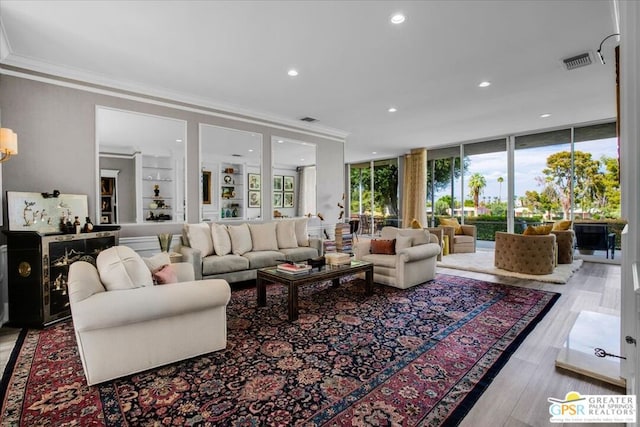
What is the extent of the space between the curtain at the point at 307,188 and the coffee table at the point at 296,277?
2770 millimetres

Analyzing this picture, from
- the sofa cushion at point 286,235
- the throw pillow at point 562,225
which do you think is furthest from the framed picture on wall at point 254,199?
the throw pillow at point 562,225

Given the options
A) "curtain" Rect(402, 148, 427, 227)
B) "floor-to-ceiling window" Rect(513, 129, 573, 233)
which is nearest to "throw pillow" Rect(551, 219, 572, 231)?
"floor-to-ceiling window" Rect(513, 129, 573, 233)

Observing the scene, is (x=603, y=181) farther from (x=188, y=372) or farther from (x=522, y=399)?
(x=188, y=372)

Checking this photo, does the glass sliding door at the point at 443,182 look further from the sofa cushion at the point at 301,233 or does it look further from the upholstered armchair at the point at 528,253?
the sofa cushion at the point at 301,233

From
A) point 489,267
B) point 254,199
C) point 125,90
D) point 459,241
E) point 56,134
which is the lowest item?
point 489,267

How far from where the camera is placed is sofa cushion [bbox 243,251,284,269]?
4.39 meters

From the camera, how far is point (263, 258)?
449cm

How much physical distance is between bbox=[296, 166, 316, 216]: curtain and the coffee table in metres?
2.77

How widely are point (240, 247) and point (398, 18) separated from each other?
3.47 metres

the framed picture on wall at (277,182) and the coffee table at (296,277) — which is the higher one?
the framed picture on wall at (277,182)

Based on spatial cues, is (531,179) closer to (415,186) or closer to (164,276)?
(415,186)

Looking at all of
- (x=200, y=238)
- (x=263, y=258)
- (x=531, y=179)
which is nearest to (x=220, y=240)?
(x=200, y=238)

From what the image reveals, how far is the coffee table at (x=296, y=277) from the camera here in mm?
3076

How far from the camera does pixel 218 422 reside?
1.65 metres
